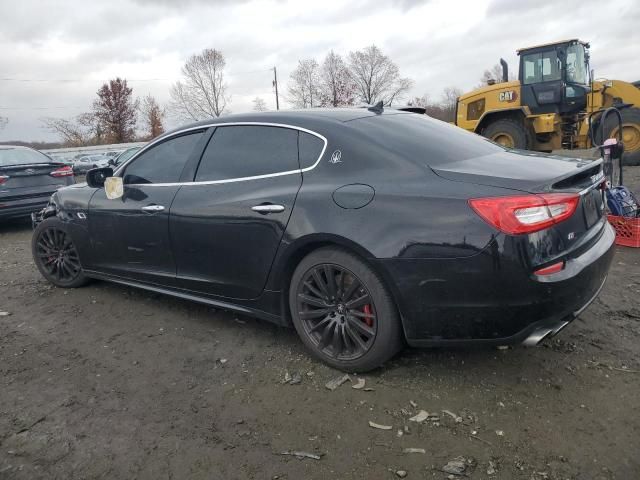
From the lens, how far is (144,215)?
3652 mm

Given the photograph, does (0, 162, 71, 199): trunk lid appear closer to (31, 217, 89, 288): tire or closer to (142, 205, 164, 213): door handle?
(31, 217, 89, 288): tire

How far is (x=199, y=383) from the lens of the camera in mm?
2883

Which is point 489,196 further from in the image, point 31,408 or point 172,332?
point 31,408

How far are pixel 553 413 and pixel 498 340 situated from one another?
17.6 inches

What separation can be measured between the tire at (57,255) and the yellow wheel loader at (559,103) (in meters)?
9.99

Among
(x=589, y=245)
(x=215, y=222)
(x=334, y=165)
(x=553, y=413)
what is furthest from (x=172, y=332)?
(x=589, y=245)

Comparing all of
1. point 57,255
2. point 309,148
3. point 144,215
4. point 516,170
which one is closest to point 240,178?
point 309,148

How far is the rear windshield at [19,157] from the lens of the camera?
25.7ft

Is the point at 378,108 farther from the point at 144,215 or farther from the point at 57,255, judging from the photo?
the point at 57,255

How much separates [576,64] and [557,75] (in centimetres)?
46

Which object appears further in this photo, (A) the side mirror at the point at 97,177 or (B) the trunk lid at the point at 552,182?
(A) the side mirror at the point at 97,177

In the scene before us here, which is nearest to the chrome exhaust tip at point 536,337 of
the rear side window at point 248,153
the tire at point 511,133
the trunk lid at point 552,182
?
the trunk lid at point 552,182

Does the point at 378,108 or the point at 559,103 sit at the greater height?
the point at 559,103

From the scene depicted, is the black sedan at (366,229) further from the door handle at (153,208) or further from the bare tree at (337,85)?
the bare tree at (337,85)
